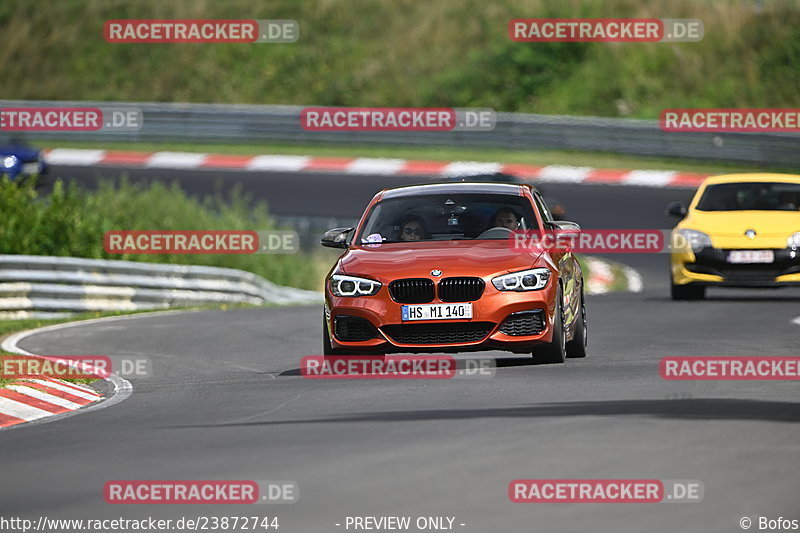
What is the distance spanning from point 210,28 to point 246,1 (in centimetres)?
313

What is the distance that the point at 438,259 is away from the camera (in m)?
12.8

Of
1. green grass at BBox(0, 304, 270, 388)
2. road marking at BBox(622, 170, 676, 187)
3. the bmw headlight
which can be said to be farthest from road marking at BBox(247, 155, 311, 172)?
the bmw headlight

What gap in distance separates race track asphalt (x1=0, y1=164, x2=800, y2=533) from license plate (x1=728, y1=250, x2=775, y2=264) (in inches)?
175

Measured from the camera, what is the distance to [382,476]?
25.6ft

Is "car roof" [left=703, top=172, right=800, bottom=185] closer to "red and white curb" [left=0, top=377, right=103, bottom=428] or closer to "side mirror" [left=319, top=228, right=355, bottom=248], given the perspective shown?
"side mirror" [left=319, top=228, right=355, bottom=248]

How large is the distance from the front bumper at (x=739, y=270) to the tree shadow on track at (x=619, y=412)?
9.66 meters

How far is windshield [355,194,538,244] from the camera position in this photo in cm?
1370

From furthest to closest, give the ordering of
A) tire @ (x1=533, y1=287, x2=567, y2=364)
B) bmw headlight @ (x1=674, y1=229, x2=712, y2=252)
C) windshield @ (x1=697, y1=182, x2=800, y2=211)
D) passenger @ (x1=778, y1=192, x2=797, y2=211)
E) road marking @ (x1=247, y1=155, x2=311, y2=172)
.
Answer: road marking @ (x1=247, y1=155, x2=311, y2=172)
windshield @ (x1=697, y1=182, x2=800, y2=211)
passenger @ (x1=778, y1=192, x2=797, y2=211)
bmw headlight @ (x1=674, y1=229, x2=712, y2=252)
tire @ (x1=533, y1=287, x2=567, y2=364)

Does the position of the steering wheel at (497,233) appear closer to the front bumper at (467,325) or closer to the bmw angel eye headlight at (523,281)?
the bmw angel eye headlight at (523,281)

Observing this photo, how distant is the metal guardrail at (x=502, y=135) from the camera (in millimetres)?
35375

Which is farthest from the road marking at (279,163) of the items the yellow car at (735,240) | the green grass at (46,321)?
the yellow car at (735,240)

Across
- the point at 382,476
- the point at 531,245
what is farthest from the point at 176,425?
the point at 531,245

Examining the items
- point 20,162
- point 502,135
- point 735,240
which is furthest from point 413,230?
point 502,135

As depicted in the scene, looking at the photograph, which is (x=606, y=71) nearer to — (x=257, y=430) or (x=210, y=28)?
(x=210, y=28)
